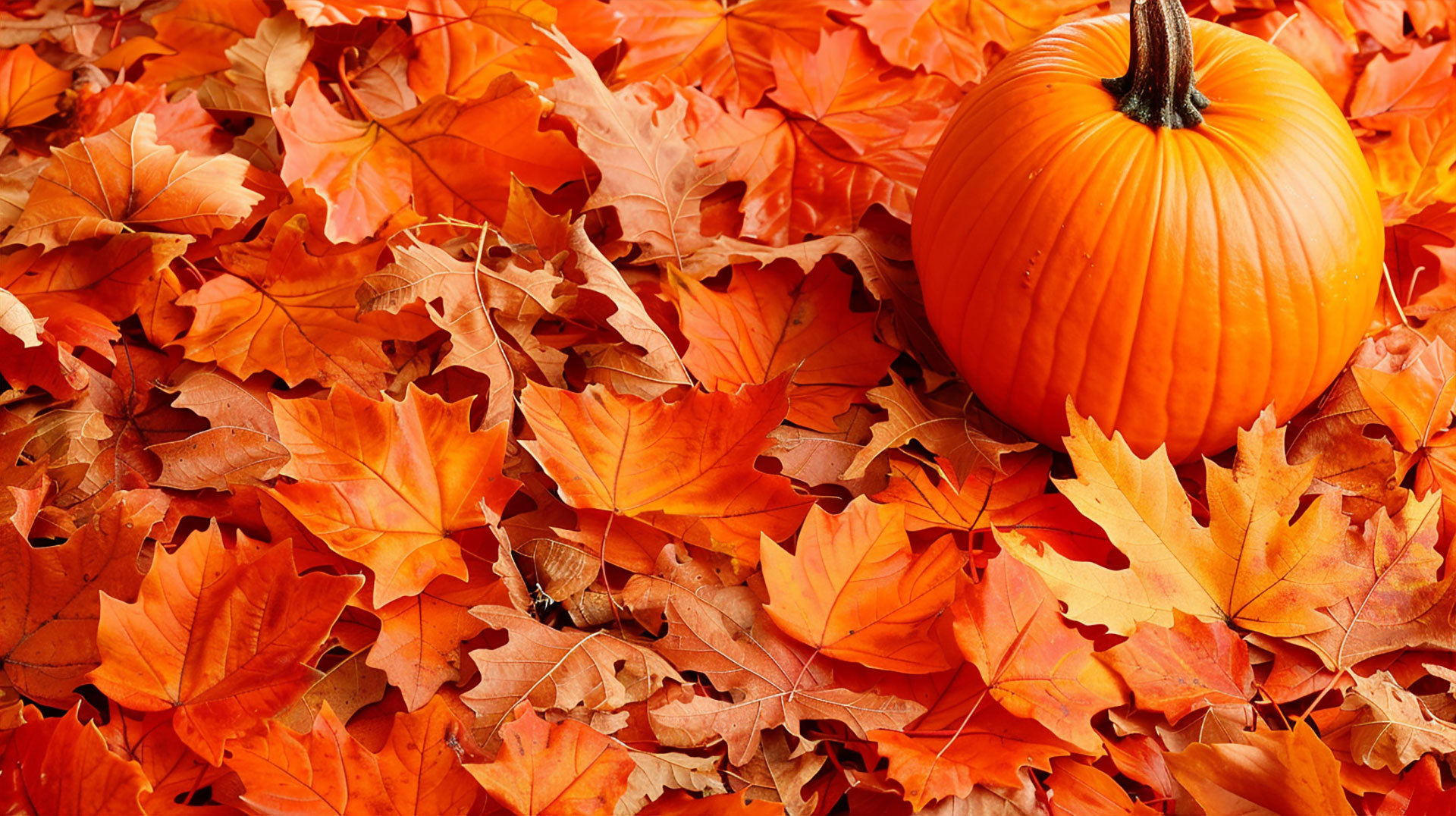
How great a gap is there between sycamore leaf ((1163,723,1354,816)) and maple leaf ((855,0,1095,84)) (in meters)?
0.97

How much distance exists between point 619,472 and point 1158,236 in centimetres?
57

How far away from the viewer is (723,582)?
103cm

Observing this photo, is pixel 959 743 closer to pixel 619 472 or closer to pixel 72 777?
pixel 619 472

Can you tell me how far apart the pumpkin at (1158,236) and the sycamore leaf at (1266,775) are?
1.19 feet

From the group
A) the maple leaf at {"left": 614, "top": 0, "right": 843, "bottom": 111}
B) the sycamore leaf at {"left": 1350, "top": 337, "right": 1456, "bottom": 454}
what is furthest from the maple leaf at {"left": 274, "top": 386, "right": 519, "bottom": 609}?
the sycamore leaf at {"left": 1350, "top": 337, "right": 1456, "bottom": 454}

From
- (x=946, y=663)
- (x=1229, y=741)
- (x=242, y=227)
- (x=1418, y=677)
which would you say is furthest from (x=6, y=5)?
(x=1418, y=677)

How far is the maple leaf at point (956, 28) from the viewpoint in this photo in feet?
4.87

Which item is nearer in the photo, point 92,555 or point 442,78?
point 92,555

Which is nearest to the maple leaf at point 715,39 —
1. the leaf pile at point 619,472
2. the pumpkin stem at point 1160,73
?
the leaf pile at point 619,472

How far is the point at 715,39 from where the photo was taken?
1492mm

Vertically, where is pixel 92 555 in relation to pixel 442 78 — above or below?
below

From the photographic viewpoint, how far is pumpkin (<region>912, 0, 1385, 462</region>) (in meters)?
1.03

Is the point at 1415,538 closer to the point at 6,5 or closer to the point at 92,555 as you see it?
the point at 92,555

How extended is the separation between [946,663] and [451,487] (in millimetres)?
496
